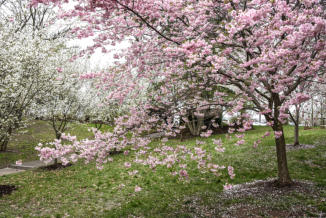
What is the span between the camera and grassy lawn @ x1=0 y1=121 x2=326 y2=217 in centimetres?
598

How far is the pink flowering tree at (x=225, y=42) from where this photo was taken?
171 inches

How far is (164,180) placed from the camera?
28.5ft

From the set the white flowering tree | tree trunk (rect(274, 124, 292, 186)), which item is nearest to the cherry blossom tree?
the white flowering tree

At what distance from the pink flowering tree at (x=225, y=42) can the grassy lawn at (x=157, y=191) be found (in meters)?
1.47

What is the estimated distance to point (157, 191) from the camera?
7637mm

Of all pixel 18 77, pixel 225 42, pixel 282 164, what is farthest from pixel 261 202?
pixel 18 77

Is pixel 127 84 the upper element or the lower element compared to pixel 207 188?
upper

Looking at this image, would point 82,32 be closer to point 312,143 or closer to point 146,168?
point 146,168

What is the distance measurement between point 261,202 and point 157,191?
2999 millimetres

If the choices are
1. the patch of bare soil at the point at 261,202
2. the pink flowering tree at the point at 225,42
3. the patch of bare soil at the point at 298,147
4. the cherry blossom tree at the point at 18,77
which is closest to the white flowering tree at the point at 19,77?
the cherry blossom tree at the point at 18,77

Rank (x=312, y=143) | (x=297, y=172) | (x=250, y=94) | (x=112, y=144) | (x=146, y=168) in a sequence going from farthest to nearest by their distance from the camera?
(x=312, y=143), (x=146, y=168), (x=297, y=172), (x=250, y=94), (x=112, y=144)

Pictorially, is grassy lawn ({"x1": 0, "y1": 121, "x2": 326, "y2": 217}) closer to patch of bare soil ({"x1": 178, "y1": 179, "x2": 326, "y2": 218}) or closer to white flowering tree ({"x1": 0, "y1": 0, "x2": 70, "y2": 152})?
patch of bare soil ({"x1": 178, "y1": 179, "x2": 326, "y2": 218})

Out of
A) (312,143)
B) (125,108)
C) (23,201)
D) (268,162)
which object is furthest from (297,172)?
(125,108)

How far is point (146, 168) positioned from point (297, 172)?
547 cm
